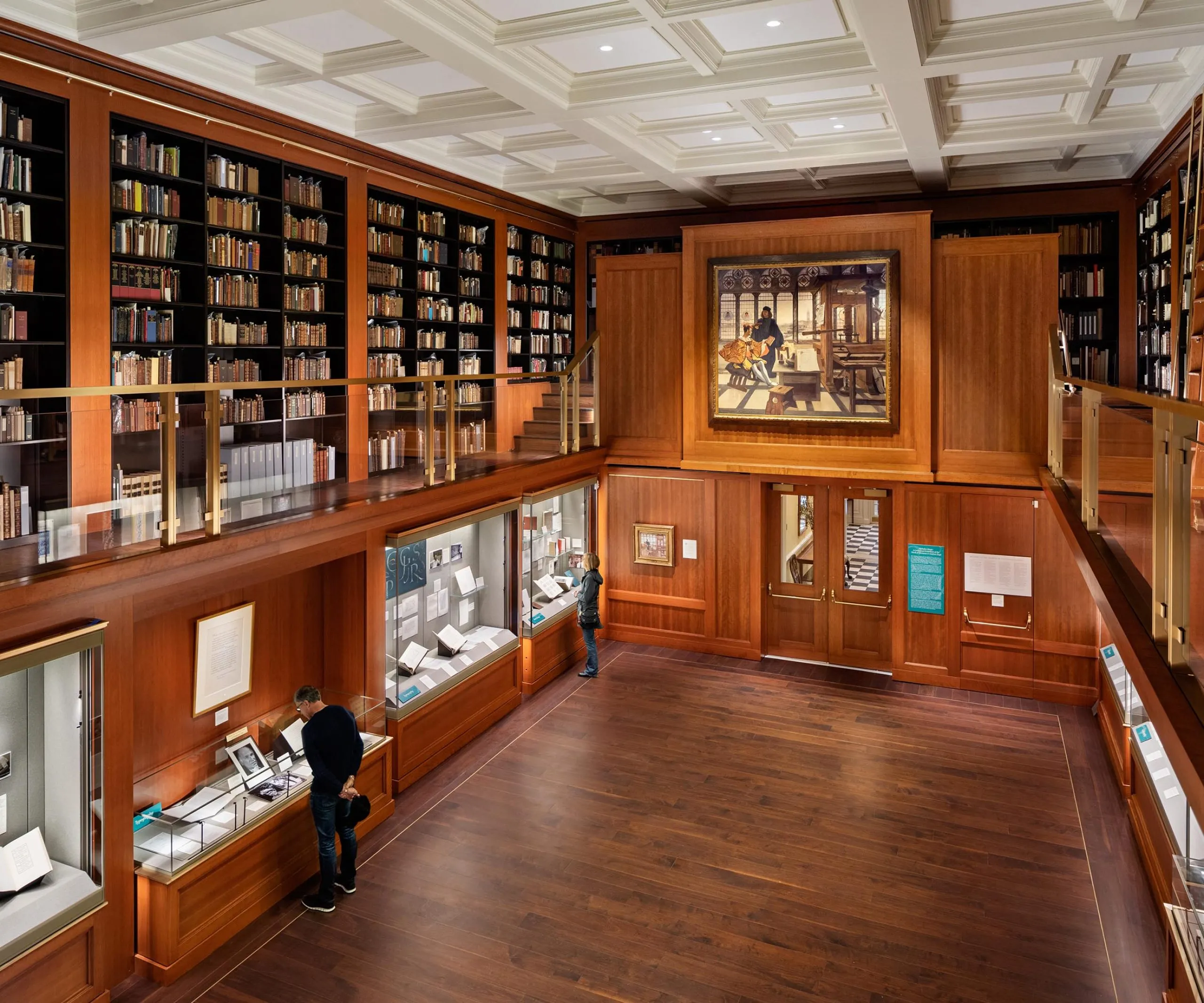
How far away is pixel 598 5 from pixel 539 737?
5.31m

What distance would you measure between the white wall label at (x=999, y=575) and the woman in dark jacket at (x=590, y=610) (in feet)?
11.5

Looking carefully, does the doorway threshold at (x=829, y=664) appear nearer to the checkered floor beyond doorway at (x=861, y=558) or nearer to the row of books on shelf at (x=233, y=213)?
the checkered floor beyond doorway at (x=861, y=558)

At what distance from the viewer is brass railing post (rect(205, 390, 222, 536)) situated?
4723 mm

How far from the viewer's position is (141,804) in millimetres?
4871

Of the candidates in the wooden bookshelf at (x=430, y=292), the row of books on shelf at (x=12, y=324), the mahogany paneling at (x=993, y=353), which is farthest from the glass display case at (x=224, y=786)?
A: the mahogany paneling at (x=993, y=353)

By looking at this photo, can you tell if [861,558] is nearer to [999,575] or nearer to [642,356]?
[999,575]

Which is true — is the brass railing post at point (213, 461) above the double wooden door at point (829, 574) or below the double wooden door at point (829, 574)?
above

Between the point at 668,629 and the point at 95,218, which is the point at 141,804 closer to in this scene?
the point at 95,218

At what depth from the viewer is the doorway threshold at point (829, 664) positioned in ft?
29.9

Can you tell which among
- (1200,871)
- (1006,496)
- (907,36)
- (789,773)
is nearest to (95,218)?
(907,36)

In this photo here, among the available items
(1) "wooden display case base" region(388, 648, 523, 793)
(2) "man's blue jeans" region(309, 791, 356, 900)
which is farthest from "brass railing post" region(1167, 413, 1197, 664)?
(1) "wooden display case base" region(388, 648, 523, 793)

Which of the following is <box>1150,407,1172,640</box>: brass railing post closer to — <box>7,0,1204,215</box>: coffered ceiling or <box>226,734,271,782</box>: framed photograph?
<box>7,0,1204,215</box>: coffered ceiling

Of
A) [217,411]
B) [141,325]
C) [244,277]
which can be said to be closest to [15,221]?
[141,325]

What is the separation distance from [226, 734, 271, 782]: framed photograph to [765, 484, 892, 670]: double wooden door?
552 cm
